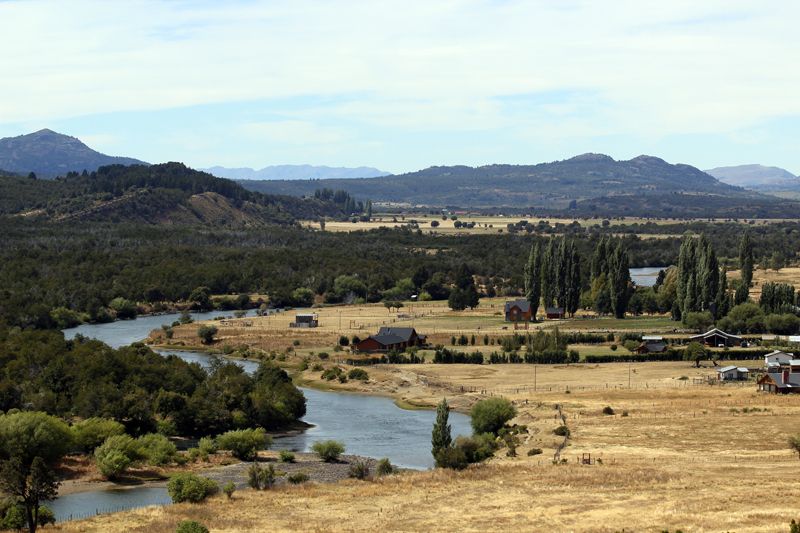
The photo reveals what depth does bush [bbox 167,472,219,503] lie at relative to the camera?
A: 119ft

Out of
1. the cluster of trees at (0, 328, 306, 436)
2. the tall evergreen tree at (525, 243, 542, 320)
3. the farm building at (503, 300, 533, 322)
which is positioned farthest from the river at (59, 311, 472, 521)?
the tall evergreen tree at (525, 243, 542, 320)

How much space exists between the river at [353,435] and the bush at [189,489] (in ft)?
4.10

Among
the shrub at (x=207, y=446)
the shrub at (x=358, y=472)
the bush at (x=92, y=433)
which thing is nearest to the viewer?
the shrub at (x=358, y=472)

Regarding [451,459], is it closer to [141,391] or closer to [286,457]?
[286,457]

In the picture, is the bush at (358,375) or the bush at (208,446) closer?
the bush at (208,446)

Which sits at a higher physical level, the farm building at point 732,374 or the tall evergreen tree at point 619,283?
the tall evergreen tree at point 619,283

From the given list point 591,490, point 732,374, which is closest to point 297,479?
point 591,490

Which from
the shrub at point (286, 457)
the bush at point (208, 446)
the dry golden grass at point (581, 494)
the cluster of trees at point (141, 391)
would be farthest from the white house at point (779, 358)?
the bush at point (208, 446)

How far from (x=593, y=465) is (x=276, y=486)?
50.6ft

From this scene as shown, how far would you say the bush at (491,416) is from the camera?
166 feet

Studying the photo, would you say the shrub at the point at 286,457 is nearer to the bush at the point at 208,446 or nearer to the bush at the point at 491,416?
the bush at the point at 208,446

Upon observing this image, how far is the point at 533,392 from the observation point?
60.4m

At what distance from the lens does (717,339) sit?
260 ft

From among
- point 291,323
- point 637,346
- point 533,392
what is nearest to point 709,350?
point 637,346
